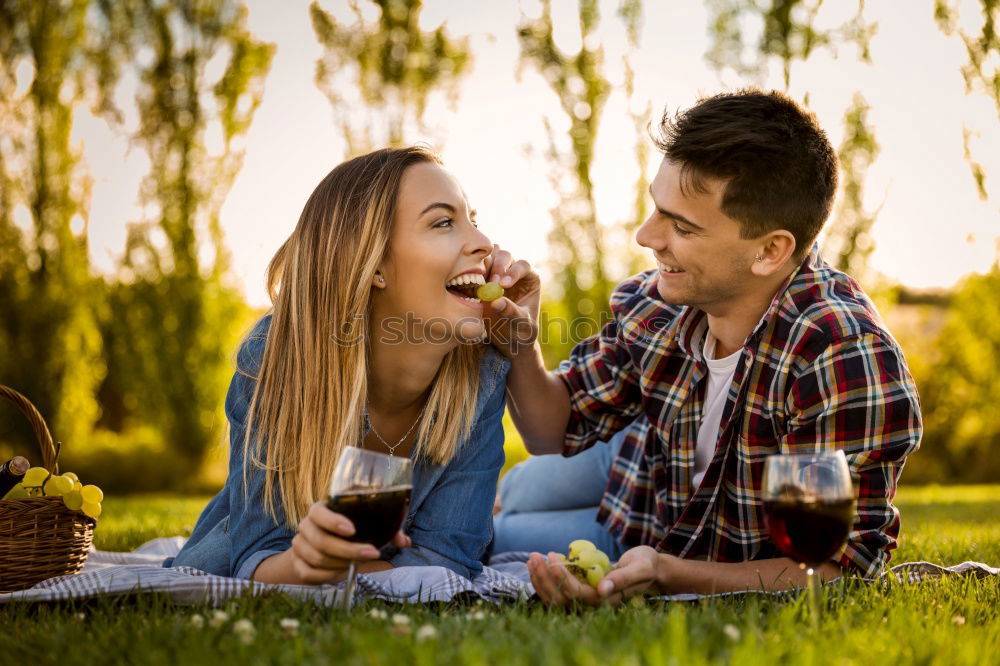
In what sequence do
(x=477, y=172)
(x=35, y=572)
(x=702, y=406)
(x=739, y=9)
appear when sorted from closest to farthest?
(x=35, y=572) → (x=702, y=406) → (x=477, y=172) → (x=739, y=9)

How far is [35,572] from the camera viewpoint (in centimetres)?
308

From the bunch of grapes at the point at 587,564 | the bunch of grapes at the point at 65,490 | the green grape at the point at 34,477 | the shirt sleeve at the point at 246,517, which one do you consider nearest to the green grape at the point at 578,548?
the bunch of grapes at the point at 587,564

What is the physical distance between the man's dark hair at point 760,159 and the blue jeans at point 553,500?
1.56 metres

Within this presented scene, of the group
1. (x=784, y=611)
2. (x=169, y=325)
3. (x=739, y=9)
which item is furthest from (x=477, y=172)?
(x=784, y=611)

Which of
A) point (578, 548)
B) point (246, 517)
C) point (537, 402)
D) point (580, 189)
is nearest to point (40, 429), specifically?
point (246, 517)

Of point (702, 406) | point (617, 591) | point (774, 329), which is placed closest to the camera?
point (617, 591)

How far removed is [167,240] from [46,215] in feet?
6.15

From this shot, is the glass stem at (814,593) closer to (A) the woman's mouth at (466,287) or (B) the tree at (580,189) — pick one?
(A) the woman's mouth at (466,287)

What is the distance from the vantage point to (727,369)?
3.62 meters

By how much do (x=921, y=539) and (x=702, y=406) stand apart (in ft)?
6.25

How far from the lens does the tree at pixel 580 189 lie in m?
11.5

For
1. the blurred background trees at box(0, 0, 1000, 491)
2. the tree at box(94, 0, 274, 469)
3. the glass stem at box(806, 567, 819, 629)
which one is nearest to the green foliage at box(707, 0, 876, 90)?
the blurred background trees at box(0, 0, 1000, 491)

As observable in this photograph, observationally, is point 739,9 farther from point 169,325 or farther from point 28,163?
point 28,163

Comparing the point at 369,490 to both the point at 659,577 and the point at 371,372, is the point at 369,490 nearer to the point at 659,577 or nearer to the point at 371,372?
the point at 659,577
